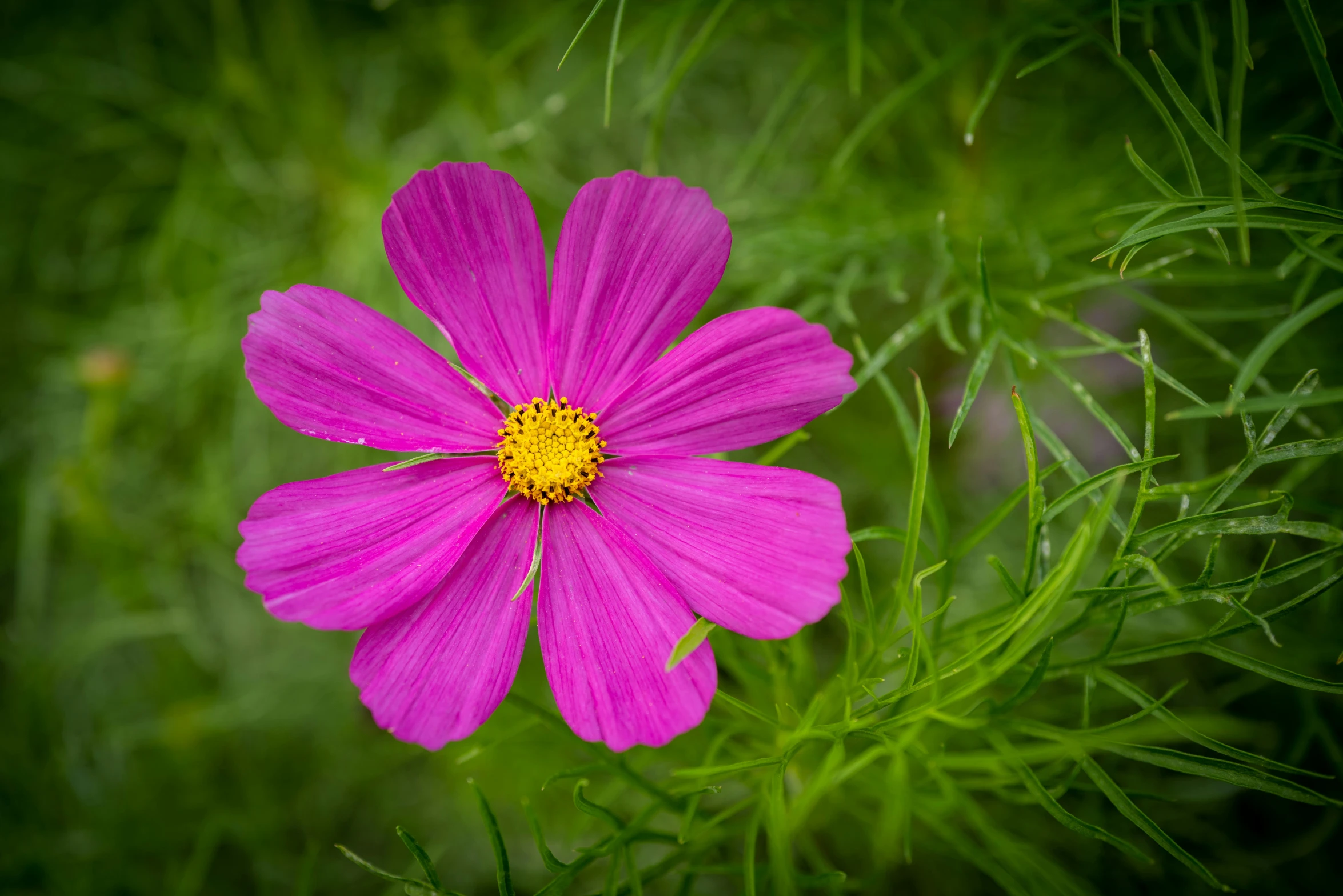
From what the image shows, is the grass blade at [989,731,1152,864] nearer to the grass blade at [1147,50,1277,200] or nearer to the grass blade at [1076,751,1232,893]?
the grass blade at [1076,751,1232,893]

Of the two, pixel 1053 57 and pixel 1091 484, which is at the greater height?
pixel 1053 57

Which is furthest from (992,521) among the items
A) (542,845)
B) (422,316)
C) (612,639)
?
(422,316)

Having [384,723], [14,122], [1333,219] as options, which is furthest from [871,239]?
[14,122]

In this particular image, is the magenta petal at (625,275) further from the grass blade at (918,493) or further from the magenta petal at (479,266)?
the grass blade at (918,493)

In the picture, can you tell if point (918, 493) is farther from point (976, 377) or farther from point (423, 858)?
point (423, 858)

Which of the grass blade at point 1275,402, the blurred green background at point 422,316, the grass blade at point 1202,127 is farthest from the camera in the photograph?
the blurred green background at point 422,316

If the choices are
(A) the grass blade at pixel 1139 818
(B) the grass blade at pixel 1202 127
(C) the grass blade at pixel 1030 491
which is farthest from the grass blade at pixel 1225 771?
(B) the grass blade at pixel 1202 127

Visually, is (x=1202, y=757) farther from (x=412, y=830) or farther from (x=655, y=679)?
(x=412, y=830)
